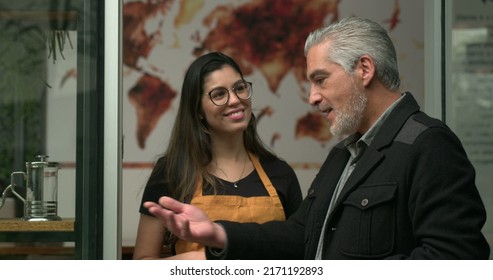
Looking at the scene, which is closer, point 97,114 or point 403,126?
point 403,126

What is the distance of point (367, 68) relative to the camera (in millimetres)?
2279

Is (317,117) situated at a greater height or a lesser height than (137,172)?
greater

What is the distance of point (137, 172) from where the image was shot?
15.3ft

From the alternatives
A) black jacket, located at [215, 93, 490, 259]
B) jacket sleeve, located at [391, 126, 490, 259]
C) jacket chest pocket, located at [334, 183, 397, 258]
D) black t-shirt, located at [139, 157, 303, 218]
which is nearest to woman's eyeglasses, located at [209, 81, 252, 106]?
black t-shirt, located at [139, 157, 303, 218]

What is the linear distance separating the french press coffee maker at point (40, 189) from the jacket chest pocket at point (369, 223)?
0.92 meters

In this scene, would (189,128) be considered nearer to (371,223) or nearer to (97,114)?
(97,114)

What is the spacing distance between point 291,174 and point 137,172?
1882mm

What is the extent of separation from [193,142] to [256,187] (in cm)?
28

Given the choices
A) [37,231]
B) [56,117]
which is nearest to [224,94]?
[56,117]

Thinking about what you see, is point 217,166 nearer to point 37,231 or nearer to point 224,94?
point 224,94

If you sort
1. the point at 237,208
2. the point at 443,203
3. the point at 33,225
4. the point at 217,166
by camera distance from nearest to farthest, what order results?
the point at 443,203, the point at 33,225, the point at 237,208, the point at 217,166

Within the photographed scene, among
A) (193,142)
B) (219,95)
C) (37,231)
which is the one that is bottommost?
(37,231)

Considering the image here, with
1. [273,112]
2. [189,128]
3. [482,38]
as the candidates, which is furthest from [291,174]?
[273,112]

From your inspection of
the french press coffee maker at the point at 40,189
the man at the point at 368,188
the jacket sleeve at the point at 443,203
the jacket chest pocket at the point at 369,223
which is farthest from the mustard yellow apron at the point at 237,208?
the jacket sleeve at the point at 443,203
